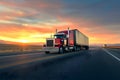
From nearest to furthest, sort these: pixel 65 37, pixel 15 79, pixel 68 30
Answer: pixel 15 79 < pixel 65 37 < pixel 68 30

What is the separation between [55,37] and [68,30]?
5.34 m

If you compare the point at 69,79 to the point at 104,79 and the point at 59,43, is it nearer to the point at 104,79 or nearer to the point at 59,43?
the point at 104,79

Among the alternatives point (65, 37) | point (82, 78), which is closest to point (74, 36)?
point (65, 37)

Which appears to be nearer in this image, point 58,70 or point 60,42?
point 58,70

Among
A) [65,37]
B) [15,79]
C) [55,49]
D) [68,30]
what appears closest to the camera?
[15,79]

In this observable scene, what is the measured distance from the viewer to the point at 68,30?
152 feet

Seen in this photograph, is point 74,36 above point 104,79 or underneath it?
above

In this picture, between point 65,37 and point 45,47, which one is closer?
point 45,47

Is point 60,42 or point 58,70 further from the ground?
point 60,42

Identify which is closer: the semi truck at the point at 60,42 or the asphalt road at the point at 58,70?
the asphalt road at the point at 58,70

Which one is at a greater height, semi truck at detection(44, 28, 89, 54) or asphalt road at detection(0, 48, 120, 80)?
semi truck at detection(44, 28, 89, 54)

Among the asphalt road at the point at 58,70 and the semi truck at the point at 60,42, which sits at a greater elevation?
the semi truck at the point at 60,42

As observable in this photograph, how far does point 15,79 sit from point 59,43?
30138mm

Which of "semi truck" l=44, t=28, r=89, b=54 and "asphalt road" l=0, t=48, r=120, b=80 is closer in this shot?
"asphalt road" l=0, t=48, r=120, b=80
